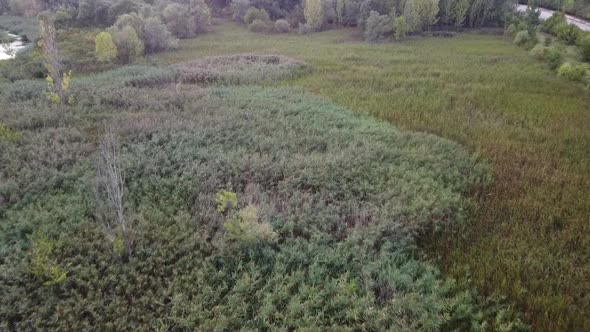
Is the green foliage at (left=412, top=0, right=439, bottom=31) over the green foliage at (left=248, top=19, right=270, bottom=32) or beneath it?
over

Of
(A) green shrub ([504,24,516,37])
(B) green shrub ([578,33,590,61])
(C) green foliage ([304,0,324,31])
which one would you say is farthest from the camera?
(C) green foliage ([304,0,324,31])

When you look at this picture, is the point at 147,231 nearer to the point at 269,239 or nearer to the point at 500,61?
the point at 269,239

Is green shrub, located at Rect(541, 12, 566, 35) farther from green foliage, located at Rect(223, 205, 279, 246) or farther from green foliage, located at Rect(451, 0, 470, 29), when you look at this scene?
green foliage, located at Rect(223, 205, 279, 246)

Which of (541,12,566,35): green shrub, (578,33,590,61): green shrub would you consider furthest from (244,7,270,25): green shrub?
(578,33,590,61): green shrub

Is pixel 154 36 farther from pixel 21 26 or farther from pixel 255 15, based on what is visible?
pixel 21 26

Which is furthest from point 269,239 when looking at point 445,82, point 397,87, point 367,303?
point 445,82

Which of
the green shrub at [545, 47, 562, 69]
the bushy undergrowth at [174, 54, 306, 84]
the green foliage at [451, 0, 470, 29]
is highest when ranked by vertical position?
the green foliage at [451, 0, 470, 29]

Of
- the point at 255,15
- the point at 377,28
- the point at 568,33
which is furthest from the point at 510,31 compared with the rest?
the point at 255,15
